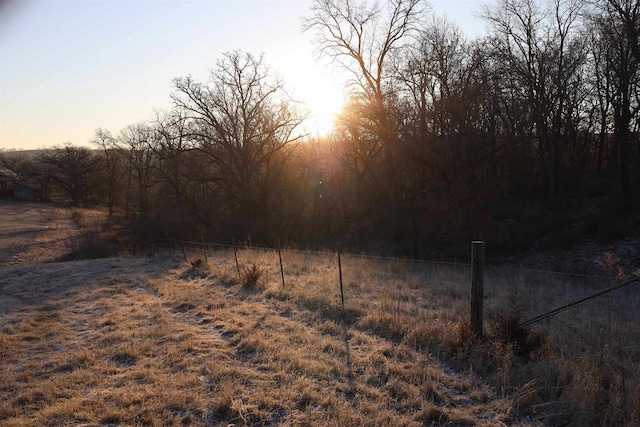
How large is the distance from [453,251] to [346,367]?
21.2 m

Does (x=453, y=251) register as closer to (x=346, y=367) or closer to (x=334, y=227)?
(x=334, y=227)

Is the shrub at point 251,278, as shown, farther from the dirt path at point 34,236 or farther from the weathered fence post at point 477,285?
the dirt path at point 34,236

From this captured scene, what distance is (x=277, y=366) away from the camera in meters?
5.64

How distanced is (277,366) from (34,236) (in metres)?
39.0

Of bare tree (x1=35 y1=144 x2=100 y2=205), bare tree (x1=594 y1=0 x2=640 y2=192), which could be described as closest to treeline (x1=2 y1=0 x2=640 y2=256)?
bare tree (x1=594 y1=0 x2=640 y2=192)

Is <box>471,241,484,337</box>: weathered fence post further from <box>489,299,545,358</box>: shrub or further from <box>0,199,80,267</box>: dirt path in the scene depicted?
<box>0,199,80,267</box>: dirt path

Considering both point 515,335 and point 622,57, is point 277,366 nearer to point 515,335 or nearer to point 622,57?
point 515,335

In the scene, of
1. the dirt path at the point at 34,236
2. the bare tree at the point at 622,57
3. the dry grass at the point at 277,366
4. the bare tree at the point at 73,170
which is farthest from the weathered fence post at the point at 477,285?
the bare tree at the point at 73,170

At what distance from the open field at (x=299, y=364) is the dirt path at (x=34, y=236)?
21329 millimetres

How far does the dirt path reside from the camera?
28.0 meters

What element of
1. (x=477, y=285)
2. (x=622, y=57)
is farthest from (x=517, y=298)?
(x=622, y=57)

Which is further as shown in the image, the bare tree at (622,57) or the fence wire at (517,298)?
the bare tree at (622,57)

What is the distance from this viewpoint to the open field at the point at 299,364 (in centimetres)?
436

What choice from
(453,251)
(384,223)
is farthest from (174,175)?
(453,251)
